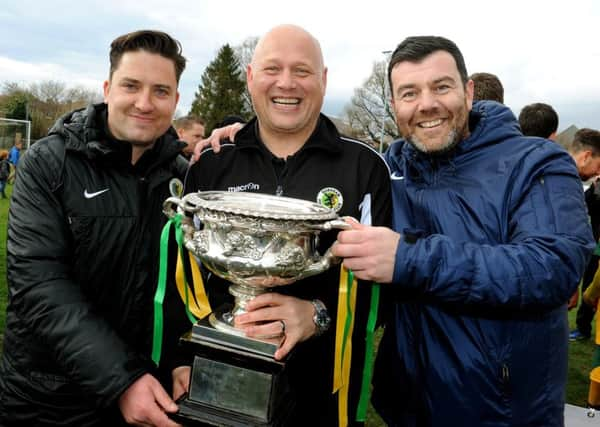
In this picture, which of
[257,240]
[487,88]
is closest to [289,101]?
[257,240]

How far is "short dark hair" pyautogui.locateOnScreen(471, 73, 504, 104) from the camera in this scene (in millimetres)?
3242

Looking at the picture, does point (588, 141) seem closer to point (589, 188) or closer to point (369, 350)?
point (589, 188)

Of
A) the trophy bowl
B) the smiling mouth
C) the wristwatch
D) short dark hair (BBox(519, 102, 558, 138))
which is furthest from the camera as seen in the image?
short dark hair (BBox(519, 102, 558, 138))

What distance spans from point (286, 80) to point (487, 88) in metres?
1.80

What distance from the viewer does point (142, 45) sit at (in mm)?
2074

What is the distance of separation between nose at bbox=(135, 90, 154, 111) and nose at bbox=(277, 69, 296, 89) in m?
0.57

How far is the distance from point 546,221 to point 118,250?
5.33 ft

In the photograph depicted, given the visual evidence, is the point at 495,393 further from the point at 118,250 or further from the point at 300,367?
the point at 118,250

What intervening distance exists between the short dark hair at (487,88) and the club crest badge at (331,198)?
67.9 inches

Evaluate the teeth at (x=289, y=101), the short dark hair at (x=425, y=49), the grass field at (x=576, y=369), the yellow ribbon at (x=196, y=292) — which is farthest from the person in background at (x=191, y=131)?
the short dark hair at (x=425, y=49)

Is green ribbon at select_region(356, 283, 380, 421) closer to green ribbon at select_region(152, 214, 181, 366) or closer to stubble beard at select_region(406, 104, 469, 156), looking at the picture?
stubble beard at select_region(406, 104, 469, 156)

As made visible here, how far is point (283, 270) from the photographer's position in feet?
5.20

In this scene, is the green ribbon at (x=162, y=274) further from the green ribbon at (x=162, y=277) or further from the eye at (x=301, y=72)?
the eye at (x=301, y=72)

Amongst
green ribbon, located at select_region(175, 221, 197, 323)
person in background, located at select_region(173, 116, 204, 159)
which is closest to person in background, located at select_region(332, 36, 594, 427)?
green ribbon, located at select_region(175, 221, 197, 323)
